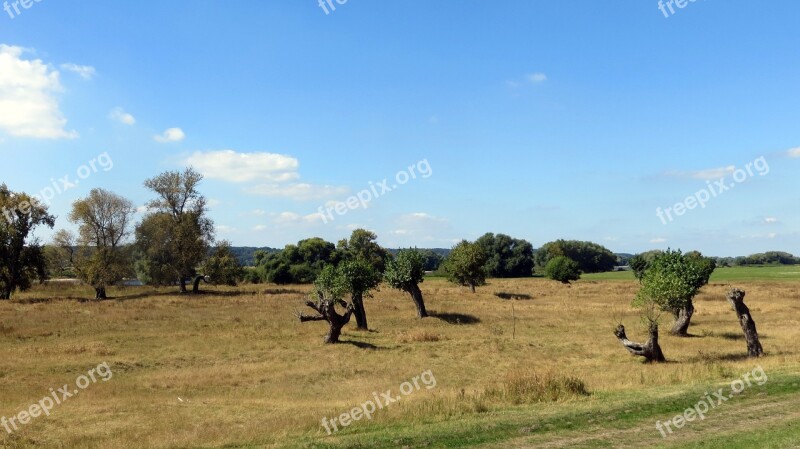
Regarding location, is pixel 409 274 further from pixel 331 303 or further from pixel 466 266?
pixel 466 266

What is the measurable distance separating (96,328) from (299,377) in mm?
21110

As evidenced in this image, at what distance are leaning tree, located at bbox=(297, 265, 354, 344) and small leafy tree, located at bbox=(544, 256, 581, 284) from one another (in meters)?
63.3

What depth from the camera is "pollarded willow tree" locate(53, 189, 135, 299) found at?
67125 millimetres

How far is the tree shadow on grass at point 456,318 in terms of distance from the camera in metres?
46.4

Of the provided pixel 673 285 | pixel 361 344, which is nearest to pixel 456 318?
pixel 361 344

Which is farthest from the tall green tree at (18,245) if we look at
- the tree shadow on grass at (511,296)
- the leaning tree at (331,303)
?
the tree shadow on grass at (511,296)

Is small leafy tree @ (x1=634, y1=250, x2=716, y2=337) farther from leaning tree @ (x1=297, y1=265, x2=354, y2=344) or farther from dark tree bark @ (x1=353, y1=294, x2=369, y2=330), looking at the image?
dark tree bark @ (x1=353, y1=294, x2=369, y2=330)

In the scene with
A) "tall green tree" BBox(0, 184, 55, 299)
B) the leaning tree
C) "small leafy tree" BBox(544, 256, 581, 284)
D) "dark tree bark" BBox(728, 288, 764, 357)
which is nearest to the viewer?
"dark tree bark" BBox(728, 288, 764, 357)

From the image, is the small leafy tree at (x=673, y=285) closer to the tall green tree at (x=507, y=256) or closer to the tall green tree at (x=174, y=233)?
the tall green tree at (x=174, y=233)

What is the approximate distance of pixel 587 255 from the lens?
185m

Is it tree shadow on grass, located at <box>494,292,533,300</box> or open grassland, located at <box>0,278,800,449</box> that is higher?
tree shadow on grass, located at <box>494,292,533,300</box>

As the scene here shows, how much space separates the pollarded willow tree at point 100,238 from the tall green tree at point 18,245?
12.0ft

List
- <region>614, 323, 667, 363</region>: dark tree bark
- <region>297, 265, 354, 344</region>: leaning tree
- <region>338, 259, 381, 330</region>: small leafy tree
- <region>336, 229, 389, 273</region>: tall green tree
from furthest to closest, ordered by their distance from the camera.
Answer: <region>336, 229, 389, 273</region>: tall green tree → <region>338, 259, 381, 330</region>: small leafy tree → <region>297, 265, 354, 344</region>: leaning tree → <region>614, 323, 667, 363</region>: dark tree bark

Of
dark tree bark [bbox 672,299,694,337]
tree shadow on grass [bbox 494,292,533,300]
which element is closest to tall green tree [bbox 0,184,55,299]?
tree shadow on grass [bbox 494,292,533,300]
